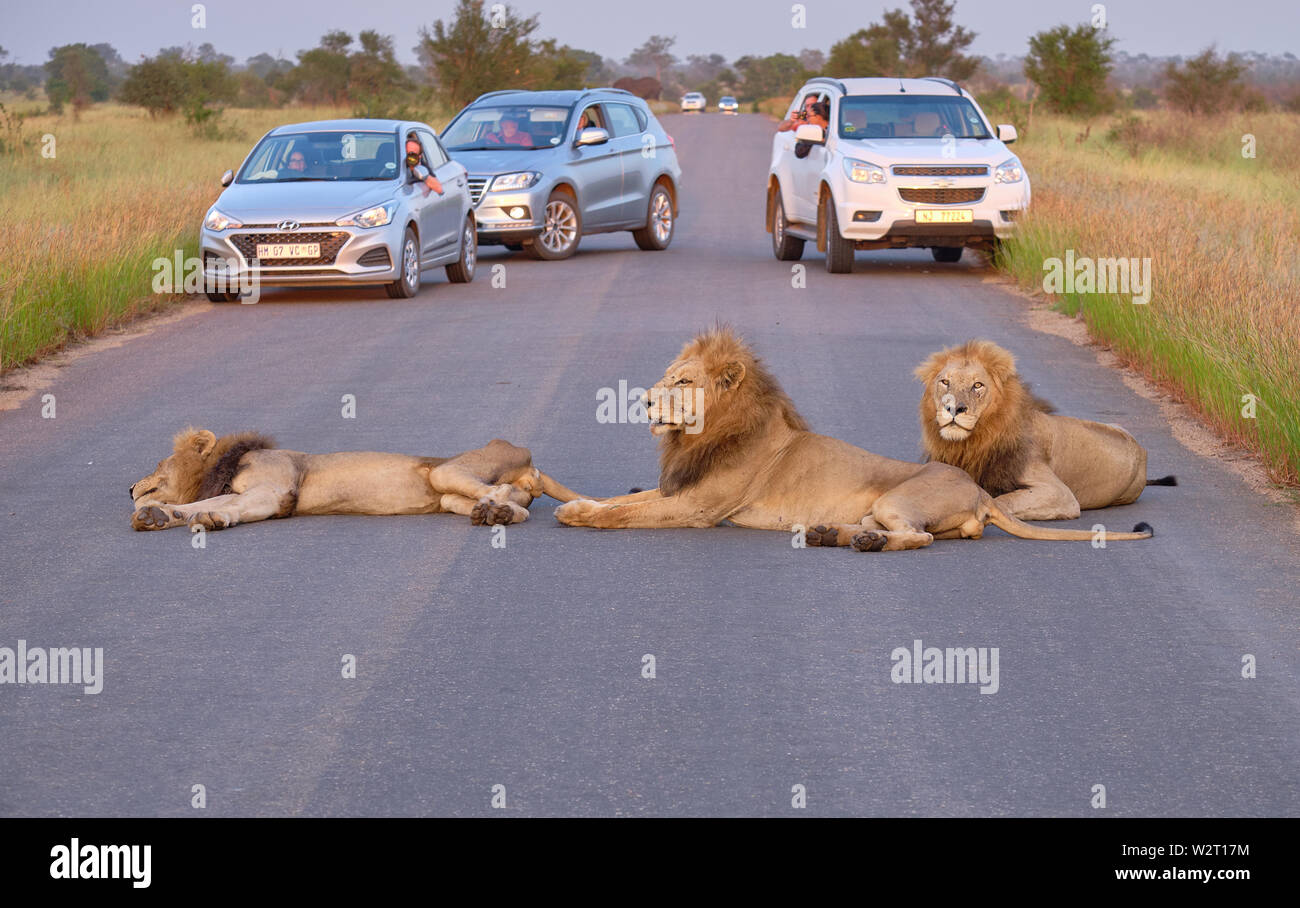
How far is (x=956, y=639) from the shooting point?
6590mm

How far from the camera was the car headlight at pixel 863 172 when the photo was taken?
63.4 feet

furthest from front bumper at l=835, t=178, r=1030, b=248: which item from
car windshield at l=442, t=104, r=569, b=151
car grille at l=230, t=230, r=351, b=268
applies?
car grille at l=230, t=230, r=351, b=268

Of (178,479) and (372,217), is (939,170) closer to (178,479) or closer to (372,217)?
(372,217)

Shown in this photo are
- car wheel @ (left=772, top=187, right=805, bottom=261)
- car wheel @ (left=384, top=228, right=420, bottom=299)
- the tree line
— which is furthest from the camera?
the tree line

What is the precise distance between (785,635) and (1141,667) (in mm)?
1297

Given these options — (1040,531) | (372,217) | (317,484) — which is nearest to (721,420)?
(1040,531)

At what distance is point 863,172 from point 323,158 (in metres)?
5.84

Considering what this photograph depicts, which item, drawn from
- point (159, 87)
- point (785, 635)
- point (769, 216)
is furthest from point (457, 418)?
point (159, 87)

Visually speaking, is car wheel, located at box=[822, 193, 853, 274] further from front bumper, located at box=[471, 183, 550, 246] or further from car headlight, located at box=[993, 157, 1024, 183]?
front bumper, located at box=[471, 183, 550, 246]

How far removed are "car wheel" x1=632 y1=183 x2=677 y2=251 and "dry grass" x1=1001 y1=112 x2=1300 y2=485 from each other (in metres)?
4.90

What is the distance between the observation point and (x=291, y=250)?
698 inches

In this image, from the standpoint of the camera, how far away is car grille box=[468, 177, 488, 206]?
2167 cm

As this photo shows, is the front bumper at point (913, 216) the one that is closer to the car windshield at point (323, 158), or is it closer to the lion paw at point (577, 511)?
the car windshield at point (323, 158)

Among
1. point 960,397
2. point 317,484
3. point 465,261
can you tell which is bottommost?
point 317,484
